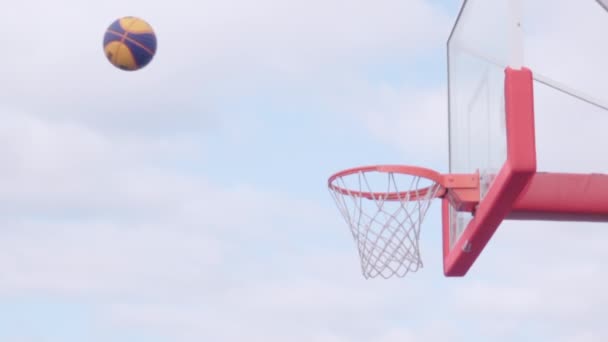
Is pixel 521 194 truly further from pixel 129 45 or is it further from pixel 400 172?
pixel 129 45

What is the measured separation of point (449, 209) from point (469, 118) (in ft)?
3.52

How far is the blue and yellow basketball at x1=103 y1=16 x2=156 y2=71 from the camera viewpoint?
1111cm

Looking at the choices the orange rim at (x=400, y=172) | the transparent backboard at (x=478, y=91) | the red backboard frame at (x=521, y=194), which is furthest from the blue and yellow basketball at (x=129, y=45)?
the red backboard frame at (x=521, y=194)

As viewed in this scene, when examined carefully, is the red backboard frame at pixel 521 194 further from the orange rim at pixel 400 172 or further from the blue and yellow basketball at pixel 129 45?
the blue and yellow basketball at pixel 129 45

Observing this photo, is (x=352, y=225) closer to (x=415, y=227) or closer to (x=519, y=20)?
(x=415, y=227)

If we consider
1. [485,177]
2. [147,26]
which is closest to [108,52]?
[147,26]

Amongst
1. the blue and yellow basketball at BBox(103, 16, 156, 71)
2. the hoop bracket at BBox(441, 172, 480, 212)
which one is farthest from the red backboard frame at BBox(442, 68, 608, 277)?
the blue and yellow basketball at BBox(103, 16, 156, 71)

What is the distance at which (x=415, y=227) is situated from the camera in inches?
397

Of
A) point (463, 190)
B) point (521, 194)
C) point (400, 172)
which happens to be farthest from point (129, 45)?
point (521, 194)

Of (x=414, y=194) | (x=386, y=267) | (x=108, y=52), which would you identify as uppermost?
(x=108, y=52)

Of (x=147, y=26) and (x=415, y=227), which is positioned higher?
(x=147, y=26)

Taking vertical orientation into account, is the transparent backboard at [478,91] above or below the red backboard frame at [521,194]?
above

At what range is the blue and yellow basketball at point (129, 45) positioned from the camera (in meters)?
11.1

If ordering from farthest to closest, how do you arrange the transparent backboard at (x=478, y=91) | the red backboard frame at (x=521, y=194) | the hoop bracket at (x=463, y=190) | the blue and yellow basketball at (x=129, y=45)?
the blue and yellow basketball at (x=129, y=45), the hoop bracket at (x=463, y=190), the transparent backboard at (x=478, y=91), the red backboard frame at (x=521, y=194)
